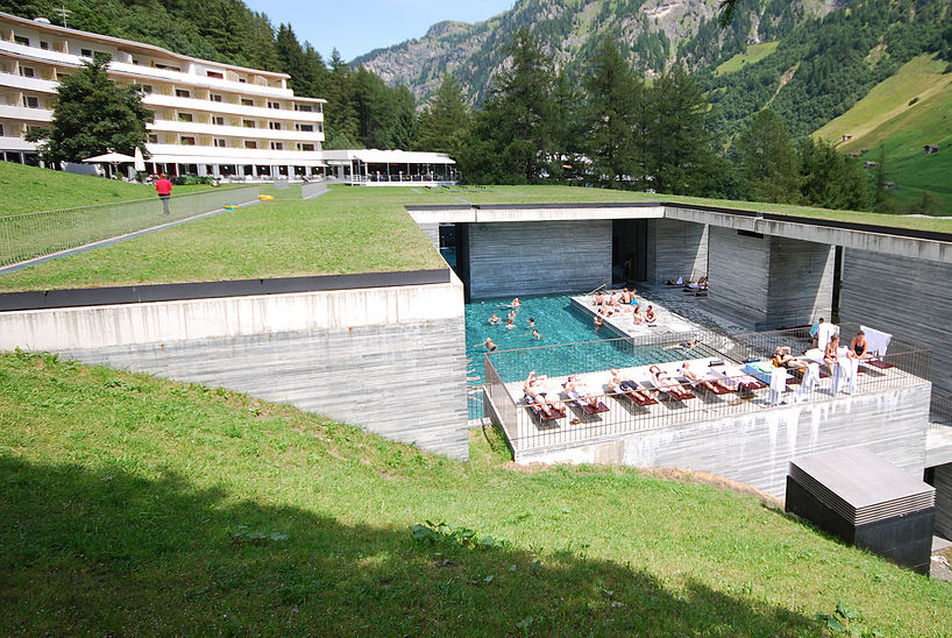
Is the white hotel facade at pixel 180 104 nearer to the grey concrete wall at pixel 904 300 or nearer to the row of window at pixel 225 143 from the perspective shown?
the row of window at pixel 225 143

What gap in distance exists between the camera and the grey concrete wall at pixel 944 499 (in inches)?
504

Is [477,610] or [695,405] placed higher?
[477,610]

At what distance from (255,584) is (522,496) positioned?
464 cm

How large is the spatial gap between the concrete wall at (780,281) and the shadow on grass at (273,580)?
16727 millimetres

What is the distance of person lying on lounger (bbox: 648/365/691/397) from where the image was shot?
38.8 feet

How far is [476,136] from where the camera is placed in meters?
52.3

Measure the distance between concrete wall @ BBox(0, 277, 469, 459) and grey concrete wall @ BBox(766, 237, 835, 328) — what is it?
1426 centimetres

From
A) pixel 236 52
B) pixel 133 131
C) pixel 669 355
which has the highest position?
pixel 236 52

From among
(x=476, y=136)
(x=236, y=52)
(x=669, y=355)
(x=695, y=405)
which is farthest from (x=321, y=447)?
(x=236, y=52)

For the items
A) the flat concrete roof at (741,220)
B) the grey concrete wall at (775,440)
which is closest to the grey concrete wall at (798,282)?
the flat concrete roof at (741,220)

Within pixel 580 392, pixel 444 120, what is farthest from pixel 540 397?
pixel 444 120

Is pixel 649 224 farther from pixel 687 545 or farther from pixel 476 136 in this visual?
pixel 476 136

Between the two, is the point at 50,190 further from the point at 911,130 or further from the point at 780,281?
the point at 911,130

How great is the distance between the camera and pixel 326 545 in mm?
4977
